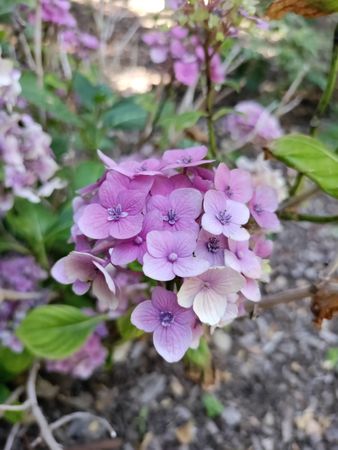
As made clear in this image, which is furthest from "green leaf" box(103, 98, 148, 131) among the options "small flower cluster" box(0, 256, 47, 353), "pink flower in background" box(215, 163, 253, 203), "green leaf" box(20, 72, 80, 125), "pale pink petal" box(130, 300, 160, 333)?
"pale pink petal" box(130, 300, 160, 333)

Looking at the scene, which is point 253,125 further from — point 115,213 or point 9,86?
point 115,213

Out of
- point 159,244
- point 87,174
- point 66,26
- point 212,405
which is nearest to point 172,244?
point 159,244

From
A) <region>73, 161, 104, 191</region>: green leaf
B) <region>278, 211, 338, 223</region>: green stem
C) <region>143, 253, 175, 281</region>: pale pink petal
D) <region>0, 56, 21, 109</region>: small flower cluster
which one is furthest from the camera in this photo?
<region>73, 161, 104, 191</region>: green leaf

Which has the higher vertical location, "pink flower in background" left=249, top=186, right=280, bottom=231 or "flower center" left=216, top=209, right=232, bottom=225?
"flower center" left=216, top=209, right=232, bottom=225

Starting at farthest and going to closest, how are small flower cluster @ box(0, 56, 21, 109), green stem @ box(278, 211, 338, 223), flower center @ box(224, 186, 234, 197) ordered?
green stem @ box(278, 211, 338, 223)
small flower cluster @ box(0, 56, 21, 109)
flower center @ box(224, 186, 234, 197)

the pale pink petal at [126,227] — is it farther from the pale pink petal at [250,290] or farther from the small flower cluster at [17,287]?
the small flower cluster at [17,287]

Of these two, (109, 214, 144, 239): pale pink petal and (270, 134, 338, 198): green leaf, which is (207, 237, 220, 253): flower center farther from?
(270, 134, 338, 198): green leaf
